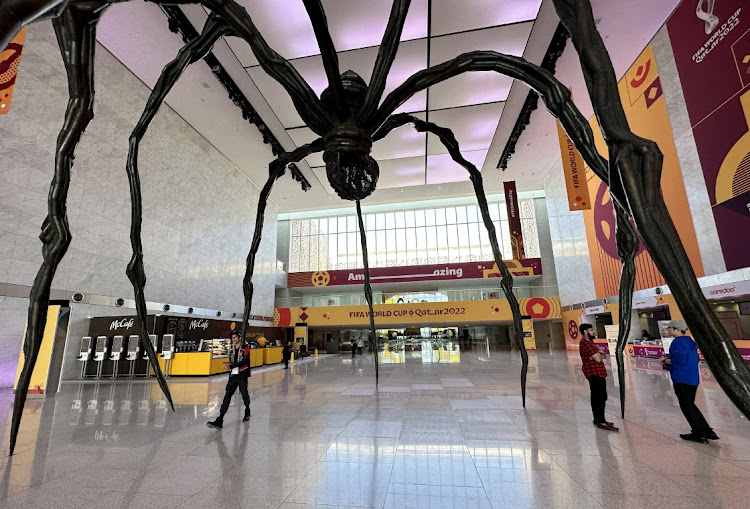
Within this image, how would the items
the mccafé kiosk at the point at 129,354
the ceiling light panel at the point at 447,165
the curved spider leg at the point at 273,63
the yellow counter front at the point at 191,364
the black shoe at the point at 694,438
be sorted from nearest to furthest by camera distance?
the curved spider leg at the point at 273,63 → the black shoe at the point at 694,438 → the mccafé kiosk at the point at 129,354 → the yellow counter front at the point at 191,364 → the ceiling light panel at the point at 447,165

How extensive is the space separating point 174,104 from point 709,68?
1656 centimetres

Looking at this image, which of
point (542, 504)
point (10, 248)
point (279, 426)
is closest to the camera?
point (542, 504)

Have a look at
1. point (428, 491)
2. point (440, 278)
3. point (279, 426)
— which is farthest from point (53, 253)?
point (440, 278)

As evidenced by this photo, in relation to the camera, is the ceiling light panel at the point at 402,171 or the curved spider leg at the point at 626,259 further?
the ceiling light panel at the point at 402,171

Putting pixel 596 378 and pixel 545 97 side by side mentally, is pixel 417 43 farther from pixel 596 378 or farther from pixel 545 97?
pixel 545 97

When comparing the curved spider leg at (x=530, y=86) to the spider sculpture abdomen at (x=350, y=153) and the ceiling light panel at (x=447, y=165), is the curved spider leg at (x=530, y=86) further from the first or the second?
the ceiling light panel at (x=447, y=165)

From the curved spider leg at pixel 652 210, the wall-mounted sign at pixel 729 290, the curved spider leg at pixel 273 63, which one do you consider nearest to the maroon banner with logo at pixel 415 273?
the wall-mounted sign at pixel 729 290

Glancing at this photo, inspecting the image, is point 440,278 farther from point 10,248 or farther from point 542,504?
point 542,504

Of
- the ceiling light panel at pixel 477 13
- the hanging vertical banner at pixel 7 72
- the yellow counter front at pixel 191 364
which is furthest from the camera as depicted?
the yellow counter front at pixel 191 364

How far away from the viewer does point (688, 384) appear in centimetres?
398

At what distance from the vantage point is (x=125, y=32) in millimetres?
10164

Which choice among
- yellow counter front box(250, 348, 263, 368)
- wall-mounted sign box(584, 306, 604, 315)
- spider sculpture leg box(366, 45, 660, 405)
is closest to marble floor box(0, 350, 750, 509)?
spider sculpture leg box(366, 45, 660, 405)

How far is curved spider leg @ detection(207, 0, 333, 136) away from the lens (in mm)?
1368

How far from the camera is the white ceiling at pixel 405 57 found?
9.37 meters
